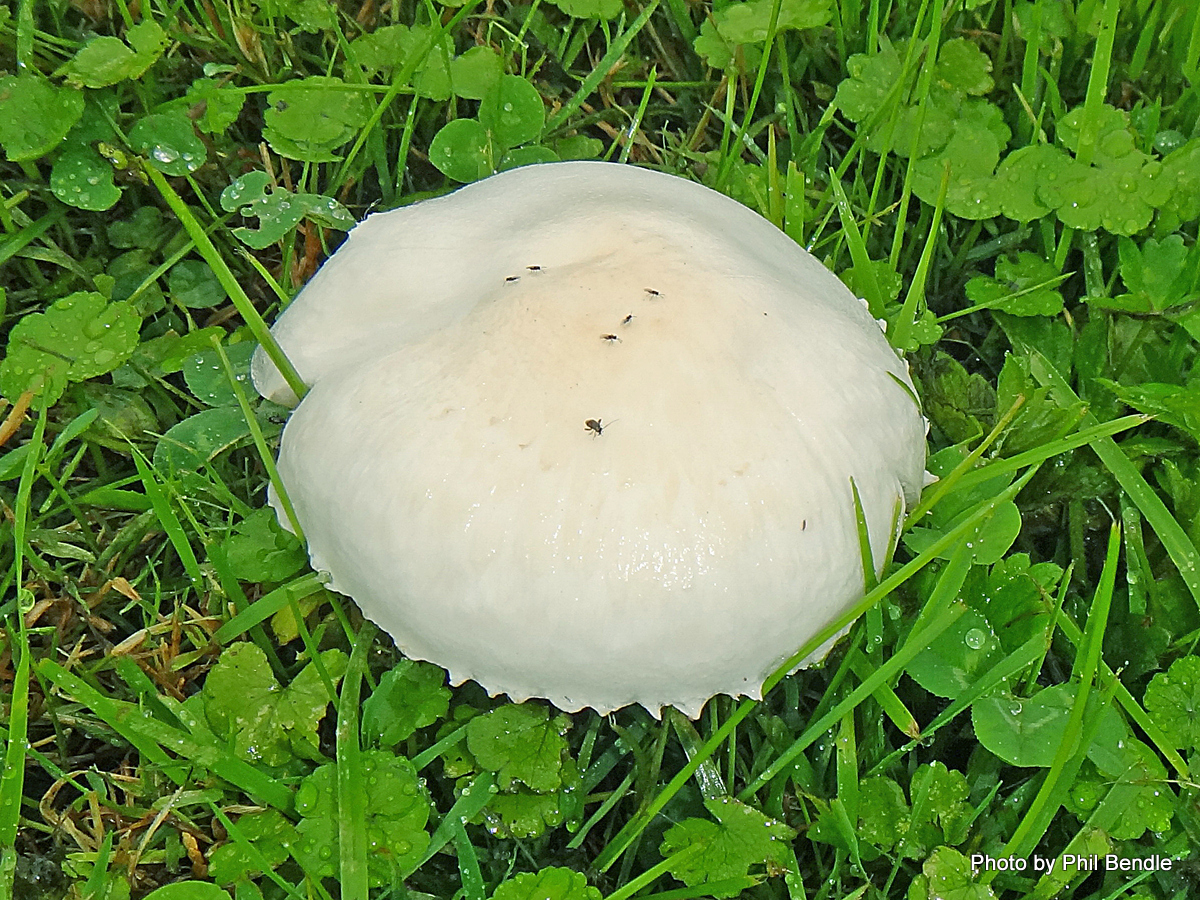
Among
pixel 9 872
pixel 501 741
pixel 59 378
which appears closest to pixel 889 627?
pixel 501 741

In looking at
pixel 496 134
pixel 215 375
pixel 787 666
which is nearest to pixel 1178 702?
pixel 787 666

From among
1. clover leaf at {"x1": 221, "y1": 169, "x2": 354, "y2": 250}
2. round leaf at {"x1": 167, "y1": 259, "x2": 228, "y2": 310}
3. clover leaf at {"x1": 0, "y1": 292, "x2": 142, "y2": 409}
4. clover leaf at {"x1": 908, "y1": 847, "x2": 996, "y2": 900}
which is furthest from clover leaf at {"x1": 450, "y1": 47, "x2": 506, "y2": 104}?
clover leaf at {"x1": 908, "y1": 847, "x2": 996, "y2": 900}

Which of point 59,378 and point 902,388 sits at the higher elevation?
point 902,388

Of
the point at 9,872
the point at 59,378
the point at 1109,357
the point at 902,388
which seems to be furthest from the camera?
the point at 1109,357

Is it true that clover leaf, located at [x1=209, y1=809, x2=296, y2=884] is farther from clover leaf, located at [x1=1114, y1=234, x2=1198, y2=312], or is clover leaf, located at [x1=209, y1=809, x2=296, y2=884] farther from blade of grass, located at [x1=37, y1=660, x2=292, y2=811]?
clover leaf, located at [x1=1114, y1=234, x2=1198, y2=312]

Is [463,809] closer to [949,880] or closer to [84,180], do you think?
[949,880]

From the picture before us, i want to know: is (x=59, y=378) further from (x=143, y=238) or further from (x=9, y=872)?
(x=9, y=872)

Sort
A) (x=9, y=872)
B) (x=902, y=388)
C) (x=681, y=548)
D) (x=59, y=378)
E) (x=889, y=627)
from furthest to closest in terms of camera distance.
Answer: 1. (x=59, y=378)
2. (x=889, y=627)
3. (x=902, y=388)
4. (x=9, y=872)
5. (x=681, y=548)
